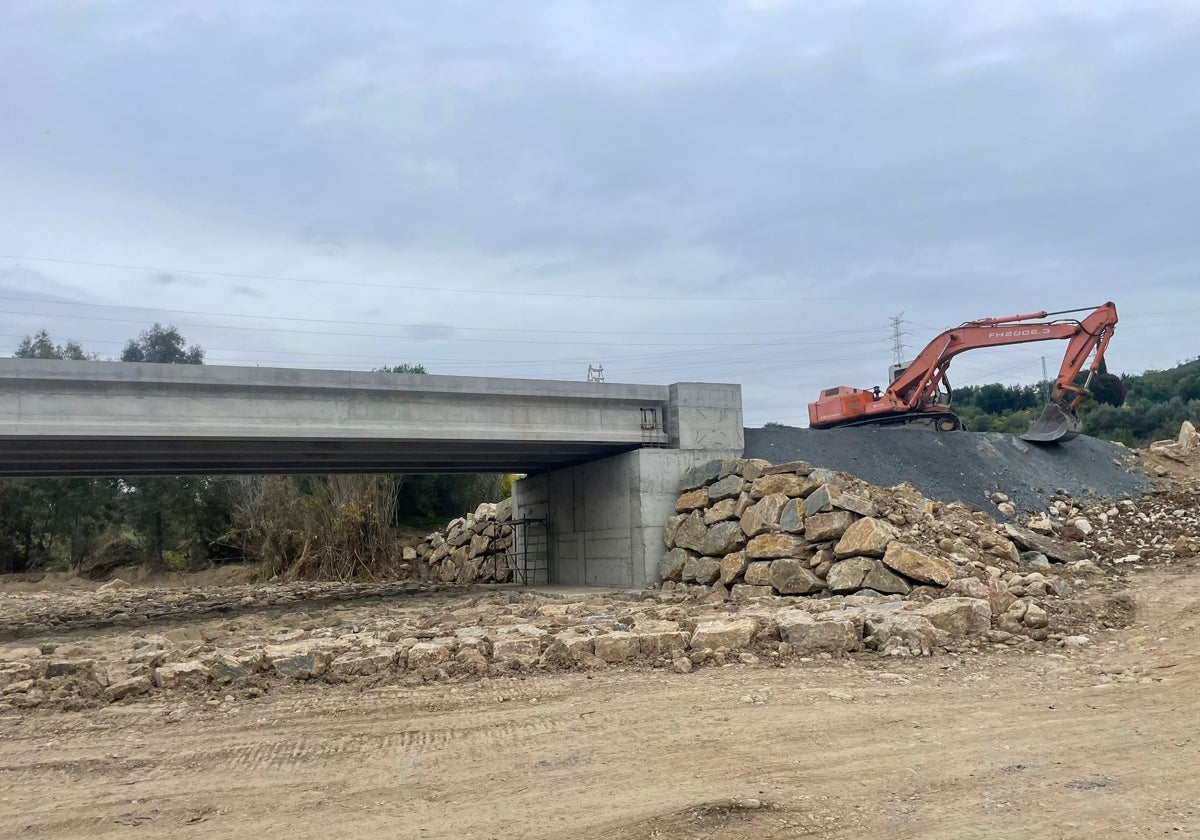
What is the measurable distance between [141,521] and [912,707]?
3067 centimetres

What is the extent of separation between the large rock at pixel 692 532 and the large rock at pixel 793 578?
2.08 metres

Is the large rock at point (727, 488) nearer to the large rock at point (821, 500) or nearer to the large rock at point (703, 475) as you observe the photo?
the large rock at point (703, 475)

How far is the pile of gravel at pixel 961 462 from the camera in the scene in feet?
60.6

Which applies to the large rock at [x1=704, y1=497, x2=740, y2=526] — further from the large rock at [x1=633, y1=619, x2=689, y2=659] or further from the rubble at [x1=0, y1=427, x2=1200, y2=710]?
the large rock at [x1=633, y1=619, x2=689, y2=659]

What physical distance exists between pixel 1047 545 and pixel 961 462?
383cm

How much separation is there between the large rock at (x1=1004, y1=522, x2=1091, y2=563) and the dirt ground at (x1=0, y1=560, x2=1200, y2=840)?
5.97m

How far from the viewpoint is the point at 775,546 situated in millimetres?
14672

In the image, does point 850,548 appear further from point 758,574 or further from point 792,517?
point 758,574

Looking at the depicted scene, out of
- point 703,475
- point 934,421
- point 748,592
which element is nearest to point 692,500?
point 703,475

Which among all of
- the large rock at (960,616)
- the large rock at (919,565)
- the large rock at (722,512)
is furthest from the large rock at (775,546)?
the large rock at (960,616)

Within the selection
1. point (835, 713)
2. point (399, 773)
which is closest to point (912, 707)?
point (835, 713)

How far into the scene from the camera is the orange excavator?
2178 cm

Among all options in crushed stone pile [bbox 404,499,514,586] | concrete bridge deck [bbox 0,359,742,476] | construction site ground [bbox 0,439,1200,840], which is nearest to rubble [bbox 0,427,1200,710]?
construction site ground [bbox 0,439,1200,840]

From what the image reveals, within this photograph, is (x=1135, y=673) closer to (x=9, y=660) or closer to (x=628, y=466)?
(x=628, y=466)
